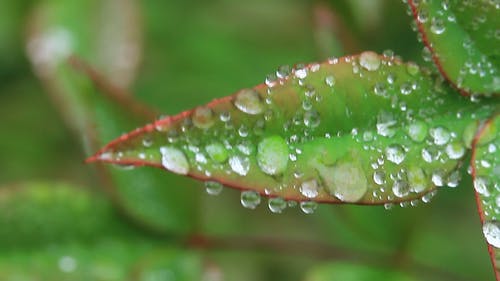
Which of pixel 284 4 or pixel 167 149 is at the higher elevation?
pixel 167 149

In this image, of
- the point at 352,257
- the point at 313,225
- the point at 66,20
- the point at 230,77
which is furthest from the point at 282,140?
the point at 230,77

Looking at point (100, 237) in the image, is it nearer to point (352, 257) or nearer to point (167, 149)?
point (352, 257)

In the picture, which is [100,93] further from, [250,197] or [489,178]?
[489,178]

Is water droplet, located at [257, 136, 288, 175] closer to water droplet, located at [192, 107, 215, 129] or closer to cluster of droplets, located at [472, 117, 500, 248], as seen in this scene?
water droplet, located at [192, 107, 215, 129]

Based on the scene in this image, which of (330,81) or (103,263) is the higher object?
(330,81)

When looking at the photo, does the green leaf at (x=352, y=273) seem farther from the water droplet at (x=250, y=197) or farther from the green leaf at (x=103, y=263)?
the water droplet at (x=250, y=197)

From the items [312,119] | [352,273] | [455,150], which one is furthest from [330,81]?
[352,273]

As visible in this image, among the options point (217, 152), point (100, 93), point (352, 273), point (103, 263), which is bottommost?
point (352, 273)
